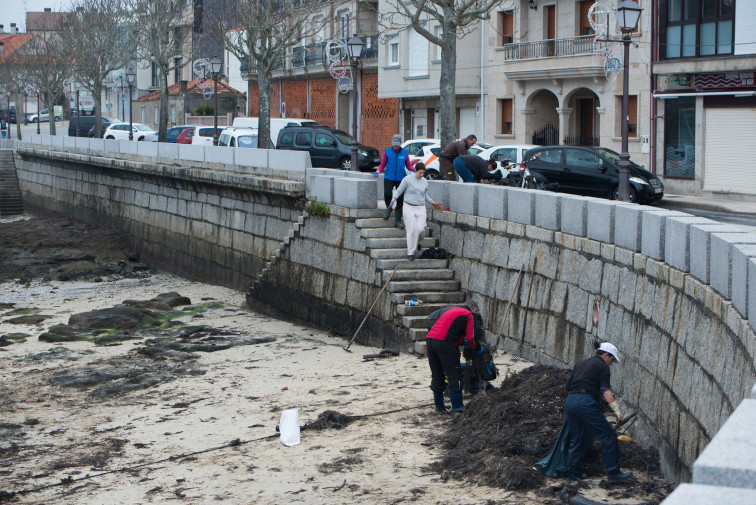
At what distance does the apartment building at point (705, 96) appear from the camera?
24.8 metres

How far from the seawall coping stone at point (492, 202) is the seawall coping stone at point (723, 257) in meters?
5.80

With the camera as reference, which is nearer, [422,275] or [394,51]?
[422,275]

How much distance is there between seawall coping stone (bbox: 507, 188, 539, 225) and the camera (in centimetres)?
1298

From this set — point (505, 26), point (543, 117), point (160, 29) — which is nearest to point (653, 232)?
point (543, 117)

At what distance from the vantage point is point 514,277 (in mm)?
13312

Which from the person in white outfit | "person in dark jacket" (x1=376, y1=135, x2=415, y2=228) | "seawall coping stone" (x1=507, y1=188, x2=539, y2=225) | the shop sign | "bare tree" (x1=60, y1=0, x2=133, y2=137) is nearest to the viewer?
"seawall coping stone" (x1=507, y1=188, x2=539, y2=225)

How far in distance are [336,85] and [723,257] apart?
3775 centimetres

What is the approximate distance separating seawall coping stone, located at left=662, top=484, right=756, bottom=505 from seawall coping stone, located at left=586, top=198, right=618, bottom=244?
7835 millimetres

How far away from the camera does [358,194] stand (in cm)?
1650

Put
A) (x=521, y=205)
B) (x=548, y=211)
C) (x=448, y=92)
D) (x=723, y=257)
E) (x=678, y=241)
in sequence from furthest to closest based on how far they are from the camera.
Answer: (x=448, y=92) → (x=521, y=205) → (x=548, y=211) → (x=678, y=241) → (x=723, y=257)

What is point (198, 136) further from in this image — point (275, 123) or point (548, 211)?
point (548, 211)

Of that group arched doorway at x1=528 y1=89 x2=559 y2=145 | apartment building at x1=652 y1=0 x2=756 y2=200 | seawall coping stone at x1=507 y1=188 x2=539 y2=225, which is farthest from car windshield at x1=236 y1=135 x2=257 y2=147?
seawall coping stone at x1=507 y1=188 x2=539 y2=225

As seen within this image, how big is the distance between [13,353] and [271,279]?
5070mm

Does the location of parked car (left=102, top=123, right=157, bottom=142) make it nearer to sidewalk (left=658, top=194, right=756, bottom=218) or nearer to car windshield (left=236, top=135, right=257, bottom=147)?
car windshield (left=236, top=135, right=257, bottom=147)
